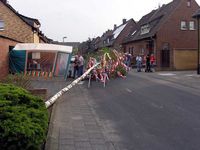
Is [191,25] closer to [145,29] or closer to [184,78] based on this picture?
[145,29]

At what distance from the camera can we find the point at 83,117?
11.0m

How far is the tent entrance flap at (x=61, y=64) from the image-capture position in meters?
26.9

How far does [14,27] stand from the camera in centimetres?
3944

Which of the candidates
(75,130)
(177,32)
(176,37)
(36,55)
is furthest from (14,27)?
(75,130)

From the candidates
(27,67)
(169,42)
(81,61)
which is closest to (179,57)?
(169,42)

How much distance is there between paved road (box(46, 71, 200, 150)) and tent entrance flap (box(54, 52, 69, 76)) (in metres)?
11.3

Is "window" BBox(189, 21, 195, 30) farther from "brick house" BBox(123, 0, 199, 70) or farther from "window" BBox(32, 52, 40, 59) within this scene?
"window" BBox(32, 52, 40, 59)

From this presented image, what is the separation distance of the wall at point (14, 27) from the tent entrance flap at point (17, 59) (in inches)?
460

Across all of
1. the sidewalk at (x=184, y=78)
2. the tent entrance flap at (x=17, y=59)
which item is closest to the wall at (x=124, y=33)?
the sidewalk at (x=184, y=78)

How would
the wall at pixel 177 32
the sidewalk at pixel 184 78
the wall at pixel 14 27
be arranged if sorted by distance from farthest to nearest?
the wall at pixel 177 32
the wall at pixel 14 27
the sidewalk at pixel 184 78

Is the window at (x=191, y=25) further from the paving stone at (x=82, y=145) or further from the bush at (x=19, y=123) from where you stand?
the bush at (x=19, y=123)

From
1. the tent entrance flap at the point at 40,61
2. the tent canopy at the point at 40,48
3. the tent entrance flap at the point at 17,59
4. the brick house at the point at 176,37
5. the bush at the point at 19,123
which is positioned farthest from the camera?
the brick house at the point at 176,37

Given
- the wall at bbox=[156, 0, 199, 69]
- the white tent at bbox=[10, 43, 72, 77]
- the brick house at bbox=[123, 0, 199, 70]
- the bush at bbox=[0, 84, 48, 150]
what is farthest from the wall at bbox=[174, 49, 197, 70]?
the bush at bbox=[0, 84, 48, 150]

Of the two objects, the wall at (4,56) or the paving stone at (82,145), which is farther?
the wall at (4,56)
